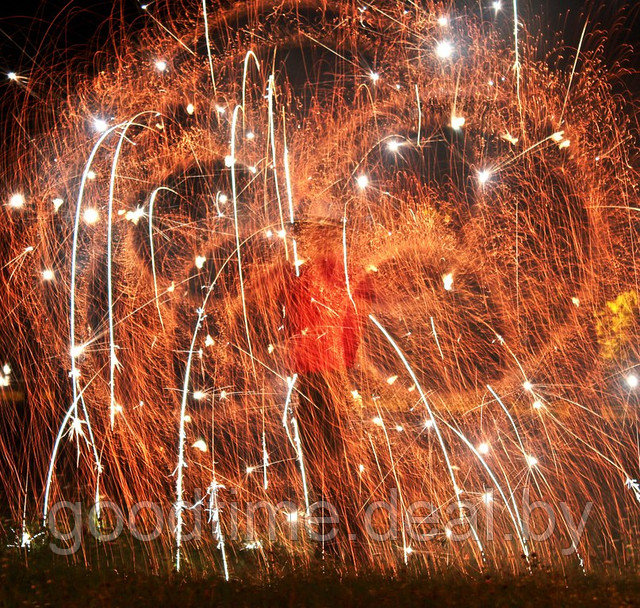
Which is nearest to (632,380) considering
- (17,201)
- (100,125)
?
(100,125)

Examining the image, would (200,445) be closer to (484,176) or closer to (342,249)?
(342,249)

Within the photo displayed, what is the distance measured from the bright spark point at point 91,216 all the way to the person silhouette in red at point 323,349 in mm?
3107

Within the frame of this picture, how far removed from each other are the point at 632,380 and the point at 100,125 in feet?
27.0

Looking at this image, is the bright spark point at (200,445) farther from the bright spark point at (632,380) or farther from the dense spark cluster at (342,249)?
the bright spark point at (632,380)

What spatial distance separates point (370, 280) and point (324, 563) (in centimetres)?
384

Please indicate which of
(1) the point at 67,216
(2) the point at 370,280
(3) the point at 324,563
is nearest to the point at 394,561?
(3) the point at 324,563

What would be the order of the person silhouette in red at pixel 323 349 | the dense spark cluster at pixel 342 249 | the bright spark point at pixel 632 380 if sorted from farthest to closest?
the bright spark point at pixel 632 380, the dense spark cluster at pixel 342 249, the person silhouette in red at pixel 323 349

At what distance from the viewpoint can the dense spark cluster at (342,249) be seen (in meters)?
9.48

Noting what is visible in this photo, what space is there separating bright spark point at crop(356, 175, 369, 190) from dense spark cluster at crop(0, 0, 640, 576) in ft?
0.32

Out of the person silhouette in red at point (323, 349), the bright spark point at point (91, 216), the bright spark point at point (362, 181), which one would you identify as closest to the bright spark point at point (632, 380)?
the bright spark point at point (362, 181)

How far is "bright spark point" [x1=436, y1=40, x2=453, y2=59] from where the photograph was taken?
9.75m

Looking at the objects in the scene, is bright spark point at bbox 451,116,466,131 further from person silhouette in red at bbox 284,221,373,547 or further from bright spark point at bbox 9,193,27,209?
bright spark point at bbox 9,193,27,209

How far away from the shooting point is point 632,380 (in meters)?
12.7

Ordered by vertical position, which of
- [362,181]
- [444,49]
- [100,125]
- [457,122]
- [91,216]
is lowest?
[362,181]
